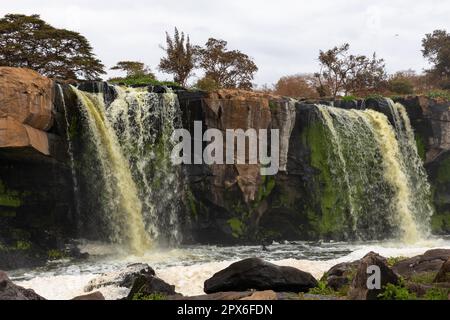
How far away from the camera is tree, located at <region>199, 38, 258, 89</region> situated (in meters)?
36.6

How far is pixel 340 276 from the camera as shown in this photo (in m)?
11.0

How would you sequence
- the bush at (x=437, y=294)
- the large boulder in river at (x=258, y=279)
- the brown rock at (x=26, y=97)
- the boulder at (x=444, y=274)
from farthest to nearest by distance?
the brown rock at (x=26, y=97)
the large boulder in river at (x=258, y=279)
the boulder at (x=444, y=274)
the bush at (x=437, y=294)

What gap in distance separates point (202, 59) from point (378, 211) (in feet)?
59.5

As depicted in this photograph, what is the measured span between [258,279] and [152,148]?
1149 cm

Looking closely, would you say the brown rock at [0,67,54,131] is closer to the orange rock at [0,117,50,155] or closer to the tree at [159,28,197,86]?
the orange rock at [0,117,50,155]

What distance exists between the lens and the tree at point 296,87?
4547 cm

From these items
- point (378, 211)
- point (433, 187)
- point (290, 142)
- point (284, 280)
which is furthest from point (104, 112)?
point (433, 187)

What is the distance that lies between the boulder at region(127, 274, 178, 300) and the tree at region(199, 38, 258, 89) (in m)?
27.1

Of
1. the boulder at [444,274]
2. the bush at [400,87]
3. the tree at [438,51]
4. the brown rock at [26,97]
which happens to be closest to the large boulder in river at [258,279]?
the boulder at [444,274]

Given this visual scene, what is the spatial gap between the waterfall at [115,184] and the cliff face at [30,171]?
1.29 metres

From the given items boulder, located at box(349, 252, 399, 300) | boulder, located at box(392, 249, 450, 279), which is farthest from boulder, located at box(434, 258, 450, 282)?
boulder, located at box(392, 249, 450, 279)

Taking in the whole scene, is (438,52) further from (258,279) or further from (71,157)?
(258,279)

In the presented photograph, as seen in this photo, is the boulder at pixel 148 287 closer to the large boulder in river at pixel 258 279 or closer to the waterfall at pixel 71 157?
the large boulder in river at pixel 258 279

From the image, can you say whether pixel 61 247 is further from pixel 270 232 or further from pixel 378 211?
pixel 378 211
